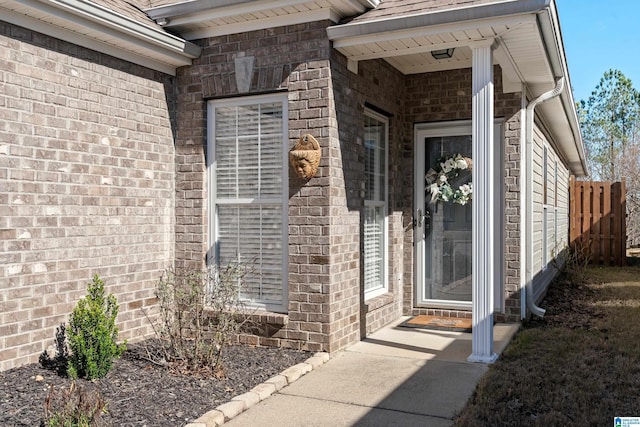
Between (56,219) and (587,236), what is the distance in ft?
40.9

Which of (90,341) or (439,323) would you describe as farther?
(439,323)

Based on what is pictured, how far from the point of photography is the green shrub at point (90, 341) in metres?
4.27

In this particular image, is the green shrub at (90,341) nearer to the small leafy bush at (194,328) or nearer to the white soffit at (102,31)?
the small leafy bush at (194,328)

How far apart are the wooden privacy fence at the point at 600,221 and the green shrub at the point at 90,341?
38.1 feet

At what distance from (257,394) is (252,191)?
2.21 meters

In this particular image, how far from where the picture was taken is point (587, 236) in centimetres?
1380

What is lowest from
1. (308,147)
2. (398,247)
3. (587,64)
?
(398,247)

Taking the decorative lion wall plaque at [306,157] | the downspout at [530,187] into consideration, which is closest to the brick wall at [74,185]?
the decorative lion wall plaque at [306,157]

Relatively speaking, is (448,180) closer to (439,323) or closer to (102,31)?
(439,323)

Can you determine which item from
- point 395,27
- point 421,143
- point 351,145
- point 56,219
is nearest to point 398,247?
point 421,143

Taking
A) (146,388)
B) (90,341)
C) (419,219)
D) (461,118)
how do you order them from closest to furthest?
1. (146,388)
2. (90,341)
3. (461,118)
4. (419,219)

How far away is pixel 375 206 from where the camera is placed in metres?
6.48

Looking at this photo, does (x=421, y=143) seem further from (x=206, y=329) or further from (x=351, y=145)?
(x=206, y=329)

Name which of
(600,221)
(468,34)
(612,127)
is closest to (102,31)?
(468,34)
